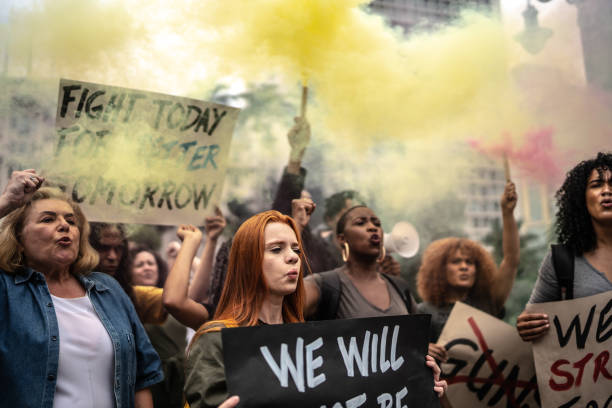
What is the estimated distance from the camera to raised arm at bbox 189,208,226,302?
3.07 m

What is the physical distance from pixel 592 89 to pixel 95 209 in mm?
3687

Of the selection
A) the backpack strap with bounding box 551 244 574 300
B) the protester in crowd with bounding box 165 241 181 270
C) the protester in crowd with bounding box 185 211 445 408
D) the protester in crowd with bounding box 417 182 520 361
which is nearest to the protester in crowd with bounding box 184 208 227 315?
the protester in crowd with bounding box 165 241 181 270

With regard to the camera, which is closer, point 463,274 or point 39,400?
point 39,400

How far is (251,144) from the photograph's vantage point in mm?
3373

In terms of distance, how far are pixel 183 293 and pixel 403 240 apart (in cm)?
162

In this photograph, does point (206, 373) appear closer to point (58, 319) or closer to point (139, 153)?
point (58, 319)

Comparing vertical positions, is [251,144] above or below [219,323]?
above

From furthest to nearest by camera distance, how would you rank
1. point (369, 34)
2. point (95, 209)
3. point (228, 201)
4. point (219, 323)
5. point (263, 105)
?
point (369, 34) < point (263, 105) < point (228, 201) < point (95, 209) < point (219, 323)

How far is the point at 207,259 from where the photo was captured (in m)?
3.11

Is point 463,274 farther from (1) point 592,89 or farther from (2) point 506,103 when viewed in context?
(1) point 592,89

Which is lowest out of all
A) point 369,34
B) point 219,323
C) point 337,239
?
point 219,323

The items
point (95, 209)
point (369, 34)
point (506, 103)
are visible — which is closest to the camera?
point (95, 209)

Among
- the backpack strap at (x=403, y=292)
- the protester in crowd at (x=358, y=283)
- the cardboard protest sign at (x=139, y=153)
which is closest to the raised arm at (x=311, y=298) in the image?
the protester in crowd at (x=358, y=283)

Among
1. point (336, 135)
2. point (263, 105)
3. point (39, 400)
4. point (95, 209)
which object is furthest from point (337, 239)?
point (39, 400)
